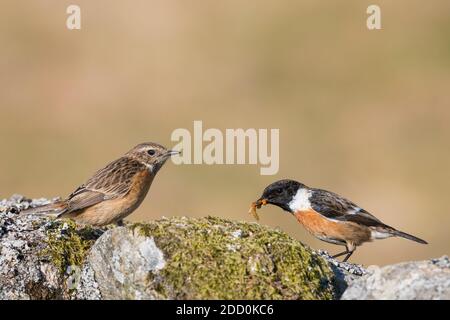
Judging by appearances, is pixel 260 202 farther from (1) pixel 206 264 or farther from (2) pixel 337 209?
(1) pixel 206 264

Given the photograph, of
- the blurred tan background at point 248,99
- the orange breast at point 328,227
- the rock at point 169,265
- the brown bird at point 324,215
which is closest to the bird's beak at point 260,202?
the brown bird at point 324,215

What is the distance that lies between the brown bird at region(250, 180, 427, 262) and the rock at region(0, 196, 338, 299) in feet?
15.4

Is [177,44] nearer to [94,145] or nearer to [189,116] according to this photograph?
[189,116]

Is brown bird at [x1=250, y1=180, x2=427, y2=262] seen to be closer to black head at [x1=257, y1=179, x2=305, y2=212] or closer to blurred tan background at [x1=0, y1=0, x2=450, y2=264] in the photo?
black head at [x1=257, y1=179, x2=305, y2=212]

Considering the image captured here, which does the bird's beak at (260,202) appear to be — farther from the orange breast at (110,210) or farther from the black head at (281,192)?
the orange breast at (110,210)

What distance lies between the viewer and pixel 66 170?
23859mm

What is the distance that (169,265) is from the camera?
249 inches

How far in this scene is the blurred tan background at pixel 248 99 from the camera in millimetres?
22953

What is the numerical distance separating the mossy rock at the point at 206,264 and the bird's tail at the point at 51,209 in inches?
95.3

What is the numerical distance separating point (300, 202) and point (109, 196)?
116 inches

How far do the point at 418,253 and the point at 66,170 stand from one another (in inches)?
396

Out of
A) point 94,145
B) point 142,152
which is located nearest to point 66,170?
point 94,145

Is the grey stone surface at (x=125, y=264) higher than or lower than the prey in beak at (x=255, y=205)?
higher

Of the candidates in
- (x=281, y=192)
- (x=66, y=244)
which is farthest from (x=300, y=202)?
(x=66, y=244)
